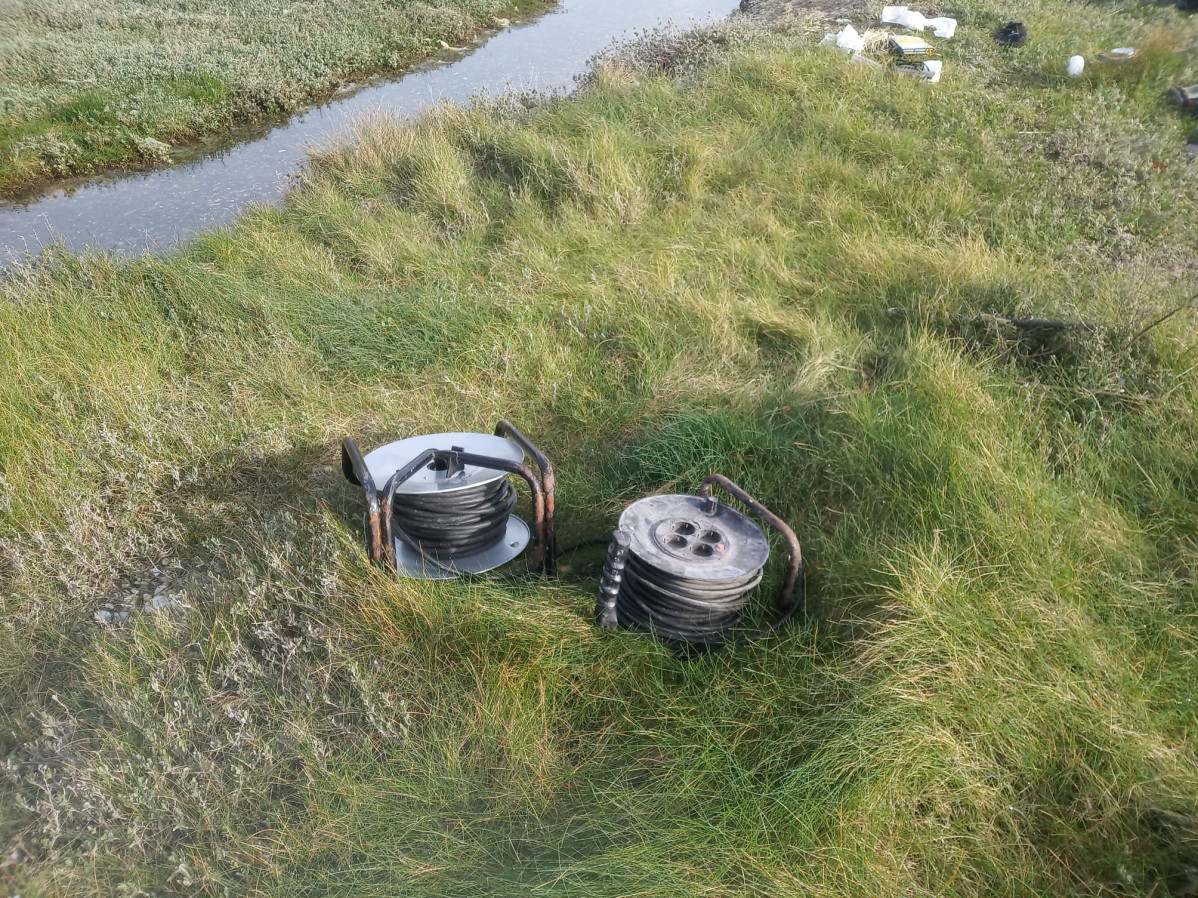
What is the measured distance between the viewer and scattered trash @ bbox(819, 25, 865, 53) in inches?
371

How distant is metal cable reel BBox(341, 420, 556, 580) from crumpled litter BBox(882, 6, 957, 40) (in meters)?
9.55

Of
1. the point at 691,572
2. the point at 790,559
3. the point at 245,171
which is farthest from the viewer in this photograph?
the point at 245,171

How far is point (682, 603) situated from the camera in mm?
2799

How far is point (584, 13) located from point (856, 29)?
25.3ft

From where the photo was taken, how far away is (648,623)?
290cm

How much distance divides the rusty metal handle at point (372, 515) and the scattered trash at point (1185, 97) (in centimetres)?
826

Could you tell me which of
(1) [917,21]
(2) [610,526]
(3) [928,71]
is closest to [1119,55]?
(3) [928,71]

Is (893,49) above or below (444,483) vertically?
below

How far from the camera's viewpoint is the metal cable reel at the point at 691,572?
2773 mm

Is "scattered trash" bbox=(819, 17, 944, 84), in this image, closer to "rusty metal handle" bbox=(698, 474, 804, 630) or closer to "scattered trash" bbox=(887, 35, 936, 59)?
"scattered trash" bbox=(887, 35, 936, 59)

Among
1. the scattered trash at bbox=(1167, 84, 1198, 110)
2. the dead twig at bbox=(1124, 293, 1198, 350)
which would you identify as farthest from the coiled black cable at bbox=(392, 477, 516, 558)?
the scattered trash at bbox=(1167, 84, 1198, 110)

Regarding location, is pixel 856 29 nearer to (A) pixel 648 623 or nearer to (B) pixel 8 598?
(A) pixel 648 623

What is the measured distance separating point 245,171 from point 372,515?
7.74 m

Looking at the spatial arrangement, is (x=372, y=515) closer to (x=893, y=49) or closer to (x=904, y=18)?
(x=893, y=49)
